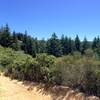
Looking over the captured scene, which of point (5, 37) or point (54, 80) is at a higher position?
point (5, 37)

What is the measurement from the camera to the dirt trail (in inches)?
493

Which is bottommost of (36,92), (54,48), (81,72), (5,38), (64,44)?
(36,92)

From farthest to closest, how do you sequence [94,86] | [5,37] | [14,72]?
1. [5,37]
2. [14,72]
3. [94,86]

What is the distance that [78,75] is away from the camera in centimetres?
1280

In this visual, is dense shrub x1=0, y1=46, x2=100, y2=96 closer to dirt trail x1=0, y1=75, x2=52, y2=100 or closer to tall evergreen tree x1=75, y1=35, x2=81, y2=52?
dirt trail x1=0, y1=75, x2=52, y2=100

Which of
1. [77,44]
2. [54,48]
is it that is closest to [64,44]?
[77,44]

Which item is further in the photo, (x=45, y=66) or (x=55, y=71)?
(x=45, y=66)


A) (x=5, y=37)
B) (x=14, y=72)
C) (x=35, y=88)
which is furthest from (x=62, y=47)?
(x=35, y=88)

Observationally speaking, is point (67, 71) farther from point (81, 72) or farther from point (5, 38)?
point (5, 38)

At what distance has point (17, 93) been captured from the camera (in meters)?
13.2

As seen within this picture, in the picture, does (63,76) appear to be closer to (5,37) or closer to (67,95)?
(67,95)

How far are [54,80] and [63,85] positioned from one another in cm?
78

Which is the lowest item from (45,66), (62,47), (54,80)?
(54,80)

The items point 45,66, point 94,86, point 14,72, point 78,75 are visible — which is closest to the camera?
point 94,86
